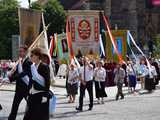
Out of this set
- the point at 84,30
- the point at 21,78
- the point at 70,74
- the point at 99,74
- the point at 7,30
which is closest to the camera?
the point at 21,78

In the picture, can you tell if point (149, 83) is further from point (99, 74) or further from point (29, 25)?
point (29, 25)

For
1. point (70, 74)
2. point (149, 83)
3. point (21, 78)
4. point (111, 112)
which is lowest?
point (111, 112)

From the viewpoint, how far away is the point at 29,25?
1639 centimetres

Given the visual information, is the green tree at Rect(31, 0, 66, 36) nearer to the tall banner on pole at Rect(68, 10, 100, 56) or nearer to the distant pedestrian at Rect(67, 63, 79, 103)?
the tall banner on pole at Rect(68, 10, 100, 56)

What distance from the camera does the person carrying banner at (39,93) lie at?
32.0 feet

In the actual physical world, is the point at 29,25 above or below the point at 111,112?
above

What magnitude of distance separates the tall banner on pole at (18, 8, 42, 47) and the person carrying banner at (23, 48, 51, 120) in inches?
244

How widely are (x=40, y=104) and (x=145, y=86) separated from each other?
18.0 meters

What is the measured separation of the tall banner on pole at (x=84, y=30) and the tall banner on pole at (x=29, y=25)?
12.0 metres

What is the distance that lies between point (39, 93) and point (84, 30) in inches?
766

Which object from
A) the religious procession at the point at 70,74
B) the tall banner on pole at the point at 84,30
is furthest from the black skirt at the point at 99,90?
the tall banner on pole at the point at 84,30

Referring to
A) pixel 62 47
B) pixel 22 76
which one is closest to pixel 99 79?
pixel 22 76

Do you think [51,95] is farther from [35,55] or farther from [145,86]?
[145,86]

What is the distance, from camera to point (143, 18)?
86.2 meters
